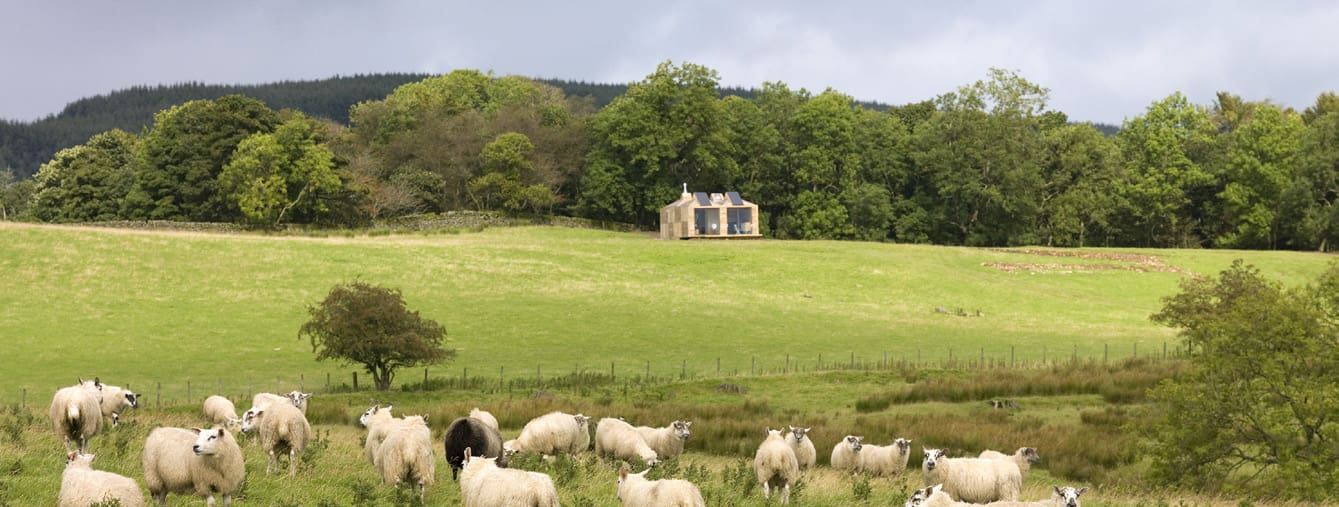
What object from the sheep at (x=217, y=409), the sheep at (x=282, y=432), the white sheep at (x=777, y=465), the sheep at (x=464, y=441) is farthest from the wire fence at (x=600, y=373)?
the white sheep at (x=777, y=465)

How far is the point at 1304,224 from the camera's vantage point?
10712 cm

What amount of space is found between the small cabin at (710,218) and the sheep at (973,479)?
3293 inches

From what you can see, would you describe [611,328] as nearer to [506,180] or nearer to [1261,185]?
[506,180]

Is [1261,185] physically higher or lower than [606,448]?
higher

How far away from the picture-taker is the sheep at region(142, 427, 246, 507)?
16.4m

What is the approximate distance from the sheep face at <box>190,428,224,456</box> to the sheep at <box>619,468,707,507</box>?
597 centimetres

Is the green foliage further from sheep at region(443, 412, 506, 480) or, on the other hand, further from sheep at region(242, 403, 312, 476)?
sheep at region(242, 403, 312, 476)

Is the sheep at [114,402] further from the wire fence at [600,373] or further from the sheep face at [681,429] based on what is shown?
the sheep face at [681,429]

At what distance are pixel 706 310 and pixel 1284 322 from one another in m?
42.1

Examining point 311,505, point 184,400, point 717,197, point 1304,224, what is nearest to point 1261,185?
point 1304,224

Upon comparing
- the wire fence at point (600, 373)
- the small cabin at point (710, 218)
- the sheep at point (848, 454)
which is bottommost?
the wire fence at point (600, 373)

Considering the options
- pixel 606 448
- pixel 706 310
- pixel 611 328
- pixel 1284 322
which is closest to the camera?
pixel 606 448

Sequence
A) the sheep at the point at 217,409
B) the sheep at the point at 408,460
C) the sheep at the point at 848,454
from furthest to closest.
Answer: the sheep at the point at 217,409, the sheep at the point at 848,454, the sheep at the point at 408,460

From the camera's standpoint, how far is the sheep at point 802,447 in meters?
23.8
